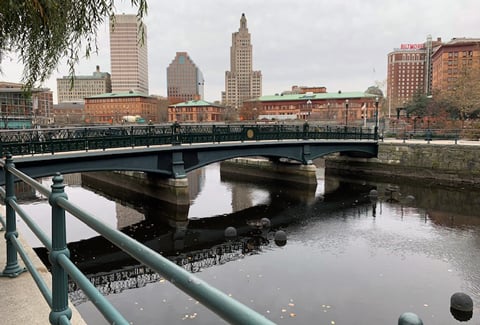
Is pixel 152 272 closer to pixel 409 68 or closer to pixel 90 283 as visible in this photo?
pixel 90 283

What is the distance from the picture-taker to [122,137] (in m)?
24.3

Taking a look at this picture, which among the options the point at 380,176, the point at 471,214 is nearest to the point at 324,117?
the point at 380,176

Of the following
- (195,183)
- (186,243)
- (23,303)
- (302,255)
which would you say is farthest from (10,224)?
(195,183)

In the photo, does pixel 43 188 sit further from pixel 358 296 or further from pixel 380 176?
pixel 380 176

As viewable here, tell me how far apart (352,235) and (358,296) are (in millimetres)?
7154

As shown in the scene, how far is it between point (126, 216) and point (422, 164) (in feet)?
91.1

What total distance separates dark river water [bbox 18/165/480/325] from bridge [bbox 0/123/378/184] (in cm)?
290

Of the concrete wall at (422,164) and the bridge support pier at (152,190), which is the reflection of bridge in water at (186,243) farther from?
the concrete wall at (422,164)

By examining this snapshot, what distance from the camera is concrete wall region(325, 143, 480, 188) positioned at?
34594mm

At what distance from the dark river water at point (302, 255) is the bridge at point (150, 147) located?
2.90 meters

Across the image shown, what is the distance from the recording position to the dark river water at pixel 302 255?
38.1 feet

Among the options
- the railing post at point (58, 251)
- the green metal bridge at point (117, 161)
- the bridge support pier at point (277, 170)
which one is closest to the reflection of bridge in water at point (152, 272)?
the green metal bridge at point (117, 161)

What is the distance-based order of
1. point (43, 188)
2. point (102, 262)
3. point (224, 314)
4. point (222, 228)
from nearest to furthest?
point (224, 314)
point (43, 188)
point (102, 262)
point (222, 228)

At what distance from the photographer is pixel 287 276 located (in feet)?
45.6
